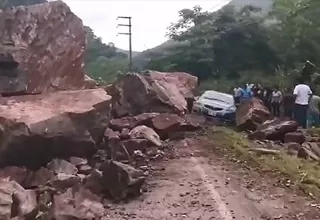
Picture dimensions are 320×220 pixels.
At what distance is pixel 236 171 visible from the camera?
7.11 meters

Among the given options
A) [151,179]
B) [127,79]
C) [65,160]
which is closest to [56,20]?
[127,79]

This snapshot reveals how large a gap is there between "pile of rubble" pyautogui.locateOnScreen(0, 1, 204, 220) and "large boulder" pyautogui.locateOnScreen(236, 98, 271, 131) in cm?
177

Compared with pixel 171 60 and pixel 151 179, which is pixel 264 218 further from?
pixel 171 60

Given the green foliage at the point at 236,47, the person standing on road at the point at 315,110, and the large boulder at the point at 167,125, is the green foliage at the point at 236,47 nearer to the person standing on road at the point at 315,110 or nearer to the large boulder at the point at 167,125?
the person standing on road at the point at 315,110

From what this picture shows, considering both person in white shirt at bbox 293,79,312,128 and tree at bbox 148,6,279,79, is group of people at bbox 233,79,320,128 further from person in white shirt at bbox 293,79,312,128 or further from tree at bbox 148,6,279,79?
tree at bbox 148,6,279,79

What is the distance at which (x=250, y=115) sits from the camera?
11836mm

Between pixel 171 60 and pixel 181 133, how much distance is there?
19257mm

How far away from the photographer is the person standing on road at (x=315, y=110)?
11.6 metres

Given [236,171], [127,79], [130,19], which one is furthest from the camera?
[130,19]

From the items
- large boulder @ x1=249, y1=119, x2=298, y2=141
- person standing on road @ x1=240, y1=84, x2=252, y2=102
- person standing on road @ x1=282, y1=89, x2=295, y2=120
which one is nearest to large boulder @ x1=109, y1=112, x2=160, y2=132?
large boulder @ x1=249, y1=119, x2=298, y2=141

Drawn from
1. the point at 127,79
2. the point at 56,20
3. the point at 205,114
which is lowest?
the point at 205,114

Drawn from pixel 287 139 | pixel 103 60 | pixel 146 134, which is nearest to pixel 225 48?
pixel 103 60

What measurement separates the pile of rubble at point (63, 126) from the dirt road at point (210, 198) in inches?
9.3

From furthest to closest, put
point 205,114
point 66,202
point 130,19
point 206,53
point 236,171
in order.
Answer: point 130,19 < point 206,53 < point 205,114 < point 236,171 < point 66,202
